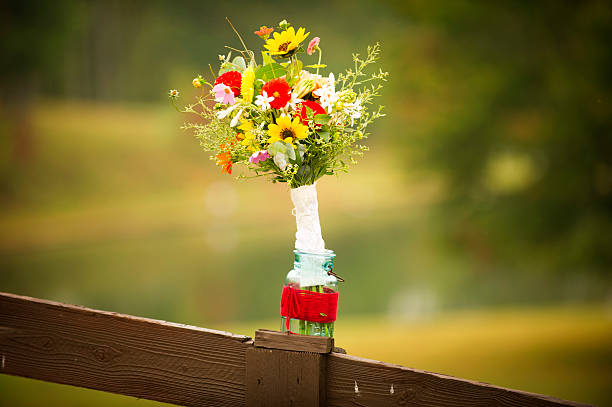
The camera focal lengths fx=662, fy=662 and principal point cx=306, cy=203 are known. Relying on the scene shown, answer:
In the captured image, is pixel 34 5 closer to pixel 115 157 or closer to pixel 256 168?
pixel 115 157

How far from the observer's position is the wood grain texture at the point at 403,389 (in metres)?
1.04

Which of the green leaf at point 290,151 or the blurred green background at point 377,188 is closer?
the green leaf at point 290,151

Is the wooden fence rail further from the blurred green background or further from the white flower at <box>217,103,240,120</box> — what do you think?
the blurred green background

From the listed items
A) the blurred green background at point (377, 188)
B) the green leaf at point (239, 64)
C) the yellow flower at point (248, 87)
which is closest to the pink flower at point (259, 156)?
the yellow flower at point (248, 87)

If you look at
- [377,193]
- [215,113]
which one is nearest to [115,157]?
[377,193]

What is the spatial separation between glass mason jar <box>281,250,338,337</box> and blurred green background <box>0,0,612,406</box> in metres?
3.74

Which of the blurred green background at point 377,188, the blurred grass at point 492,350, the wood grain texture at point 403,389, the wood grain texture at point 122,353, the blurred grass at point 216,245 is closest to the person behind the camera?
the wood grain texture at point 403,389

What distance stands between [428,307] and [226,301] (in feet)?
6.11

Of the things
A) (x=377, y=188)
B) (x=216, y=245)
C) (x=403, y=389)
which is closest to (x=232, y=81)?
(x=403, y=389)

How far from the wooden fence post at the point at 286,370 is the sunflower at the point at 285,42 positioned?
1.77ft

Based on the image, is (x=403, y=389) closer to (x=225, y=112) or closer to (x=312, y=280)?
(x=312, y=280)

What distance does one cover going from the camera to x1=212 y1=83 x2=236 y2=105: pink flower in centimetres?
128

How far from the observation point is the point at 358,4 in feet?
21.5

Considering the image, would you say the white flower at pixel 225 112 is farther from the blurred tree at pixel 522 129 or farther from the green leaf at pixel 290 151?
the blurred tree at pixel 522 129
